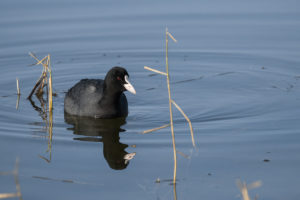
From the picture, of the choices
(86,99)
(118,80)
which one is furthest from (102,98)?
(118,80)

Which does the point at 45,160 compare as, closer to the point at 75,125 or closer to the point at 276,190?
the point at 75,125

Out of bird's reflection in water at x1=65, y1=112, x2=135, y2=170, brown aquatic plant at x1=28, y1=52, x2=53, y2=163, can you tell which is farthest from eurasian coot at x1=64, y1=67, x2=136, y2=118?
brown aquatic plant at x1=28, y1=52, x2=53, y2=163

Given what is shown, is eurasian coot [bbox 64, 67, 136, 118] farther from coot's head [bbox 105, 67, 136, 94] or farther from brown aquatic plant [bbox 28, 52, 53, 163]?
brown aquatic plant [bbox 28, 52, 53, 163]

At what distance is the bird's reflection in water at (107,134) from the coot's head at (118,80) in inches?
19.1

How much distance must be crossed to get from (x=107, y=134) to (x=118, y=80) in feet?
3.05

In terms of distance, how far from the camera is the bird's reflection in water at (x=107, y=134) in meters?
6.43

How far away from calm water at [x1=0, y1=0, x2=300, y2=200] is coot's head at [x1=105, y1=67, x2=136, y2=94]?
49 centimetres

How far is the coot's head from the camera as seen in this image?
791cm

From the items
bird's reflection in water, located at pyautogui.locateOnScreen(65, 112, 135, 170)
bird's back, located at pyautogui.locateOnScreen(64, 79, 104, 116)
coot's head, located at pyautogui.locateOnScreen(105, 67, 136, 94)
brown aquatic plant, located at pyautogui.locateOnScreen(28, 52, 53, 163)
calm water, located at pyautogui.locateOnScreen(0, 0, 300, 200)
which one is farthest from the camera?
bird's back, located at pyautogui.locateOnScreen(64, 79, 104, 116)

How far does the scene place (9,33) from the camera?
12.2m

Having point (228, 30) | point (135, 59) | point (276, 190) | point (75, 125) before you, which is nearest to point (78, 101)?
point (75, 125)

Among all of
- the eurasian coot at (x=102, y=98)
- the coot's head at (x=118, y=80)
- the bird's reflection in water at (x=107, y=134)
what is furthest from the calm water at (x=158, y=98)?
the coot's head at (x=118, y=80)

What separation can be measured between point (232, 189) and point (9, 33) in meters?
8.21

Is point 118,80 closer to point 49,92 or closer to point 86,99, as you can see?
point 86,99
